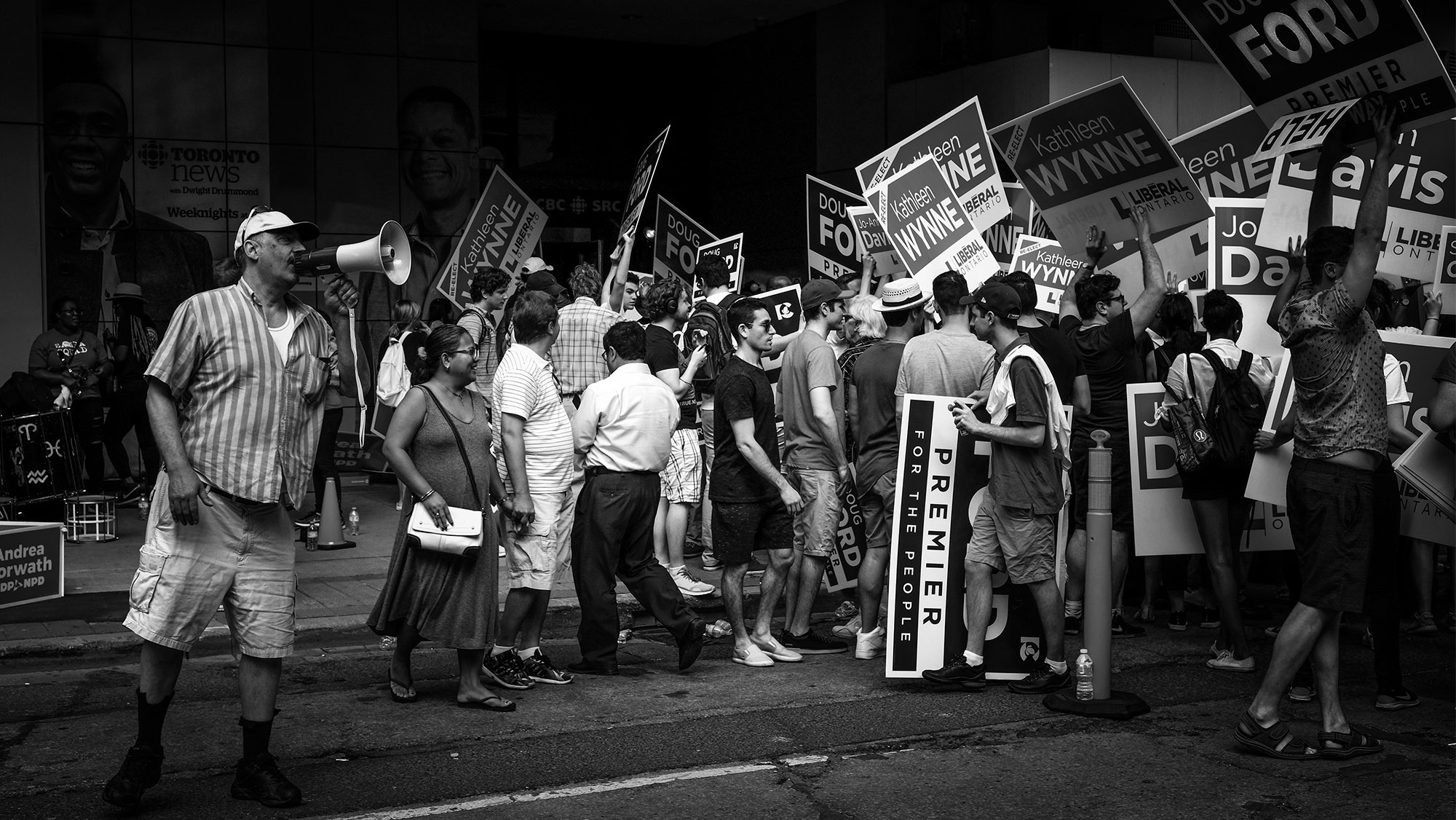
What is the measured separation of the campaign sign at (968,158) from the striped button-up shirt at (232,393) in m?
5.64

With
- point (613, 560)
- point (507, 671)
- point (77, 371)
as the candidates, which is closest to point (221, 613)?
point (507, 671)

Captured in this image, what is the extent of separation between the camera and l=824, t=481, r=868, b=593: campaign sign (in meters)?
8.69

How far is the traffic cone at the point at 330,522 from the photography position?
11.5 metres

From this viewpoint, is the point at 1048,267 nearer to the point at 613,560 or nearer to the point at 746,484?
the point at 746,484

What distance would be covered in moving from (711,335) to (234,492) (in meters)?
4.48

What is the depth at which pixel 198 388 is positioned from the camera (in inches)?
210

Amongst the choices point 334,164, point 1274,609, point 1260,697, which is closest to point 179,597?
point 1260,697

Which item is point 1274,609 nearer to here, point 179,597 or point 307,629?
point 307,629

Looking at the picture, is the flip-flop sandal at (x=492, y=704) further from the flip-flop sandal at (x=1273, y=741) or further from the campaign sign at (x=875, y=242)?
the campaign sign at (x=875, y=242)

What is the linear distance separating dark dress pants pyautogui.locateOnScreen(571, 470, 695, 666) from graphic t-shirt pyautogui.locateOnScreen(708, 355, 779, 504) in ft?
1.53

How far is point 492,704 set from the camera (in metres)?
6.75

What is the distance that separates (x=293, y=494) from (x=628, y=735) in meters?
1.92

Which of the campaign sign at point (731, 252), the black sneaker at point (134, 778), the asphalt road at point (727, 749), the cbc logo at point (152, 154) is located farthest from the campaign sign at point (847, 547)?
the cbc logo at point (152, 154)

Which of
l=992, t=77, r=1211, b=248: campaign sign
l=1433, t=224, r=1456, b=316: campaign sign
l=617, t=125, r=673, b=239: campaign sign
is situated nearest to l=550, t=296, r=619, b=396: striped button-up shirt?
l=617, t=125, r=673, b=239: campaign sign
